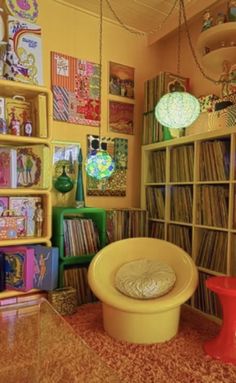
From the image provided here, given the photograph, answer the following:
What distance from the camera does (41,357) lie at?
1523 mm

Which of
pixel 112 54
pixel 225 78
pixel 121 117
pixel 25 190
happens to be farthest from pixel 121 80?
pixel 25 190

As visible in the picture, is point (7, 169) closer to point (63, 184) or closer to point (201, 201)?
point (63, 184)

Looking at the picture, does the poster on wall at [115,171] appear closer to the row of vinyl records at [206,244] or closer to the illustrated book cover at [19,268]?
the row of vinyl records at [206,244]

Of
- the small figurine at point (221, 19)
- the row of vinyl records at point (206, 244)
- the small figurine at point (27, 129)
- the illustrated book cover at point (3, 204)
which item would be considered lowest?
the row of vinyl records at point (206, 244)

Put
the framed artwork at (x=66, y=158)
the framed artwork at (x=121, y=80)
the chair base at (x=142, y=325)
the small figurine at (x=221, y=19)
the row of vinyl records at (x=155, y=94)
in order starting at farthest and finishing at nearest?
the framed artwork at (x=121, y=80) < the row of vinyl records at (x=155, y=94) < the framed artwork at (x=66, y=158) < the small figurine at (x=221, y=19) < the chair base at (x=142, y=325)

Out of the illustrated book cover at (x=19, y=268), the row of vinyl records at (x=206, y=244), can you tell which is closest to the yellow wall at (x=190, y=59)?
the row of vinyl records at (x=206, y=244)

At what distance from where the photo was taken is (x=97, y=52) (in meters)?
2.79

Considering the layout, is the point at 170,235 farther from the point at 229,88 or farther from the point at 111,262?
the point at 229,88

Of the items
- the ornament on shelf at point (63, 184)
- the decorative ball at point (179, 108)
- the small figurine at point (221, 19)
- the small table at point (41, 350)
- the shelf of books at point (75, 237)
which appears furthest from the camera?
the ornament on shelf at point (63, 184)

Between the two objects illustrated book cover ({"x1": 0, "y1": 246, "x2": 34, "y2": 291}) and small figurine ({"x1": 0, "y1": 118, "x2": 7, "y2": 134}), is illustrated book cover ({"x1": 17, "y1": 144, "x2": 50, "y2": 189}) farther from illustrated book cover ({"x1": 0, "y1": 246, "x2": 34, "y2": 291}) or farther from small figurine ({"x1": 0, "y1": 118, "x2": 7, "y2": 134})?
illustrated book cover ({"x1": 0, "y1": 246, "x2": 34, "y2": 291})

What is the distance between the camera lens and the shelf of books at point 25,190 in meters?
2.12

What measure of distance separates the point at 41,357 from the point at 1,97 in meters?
1.70

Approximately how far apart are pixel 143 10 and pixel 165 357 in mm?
2712

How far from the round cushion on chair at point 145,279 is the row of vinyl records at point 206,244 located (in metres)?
0.35
